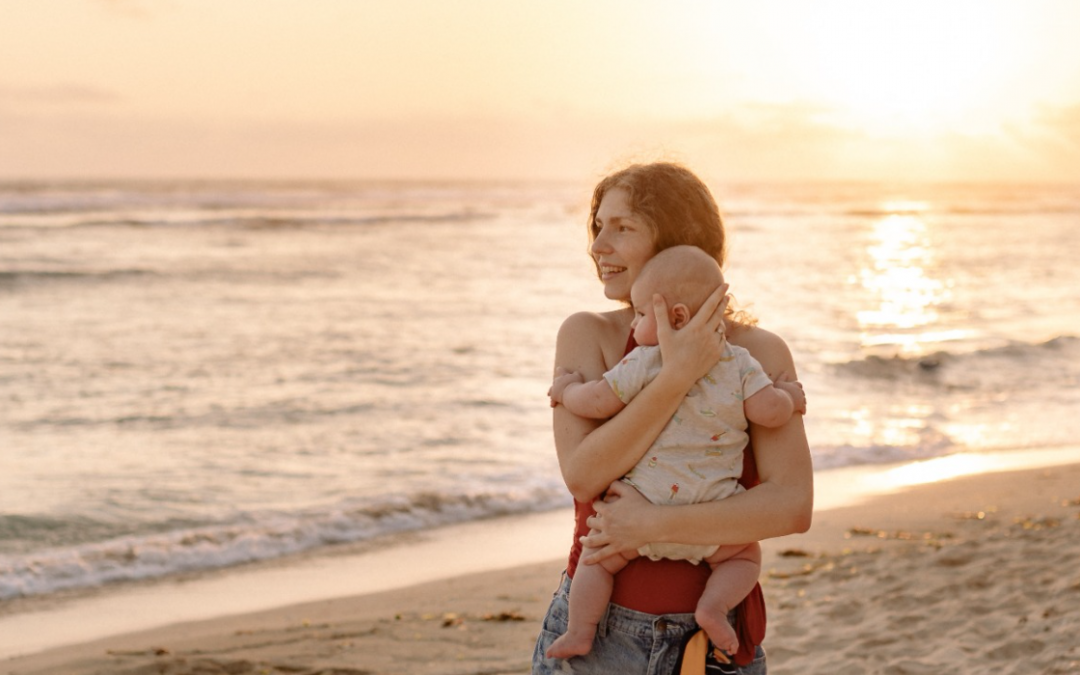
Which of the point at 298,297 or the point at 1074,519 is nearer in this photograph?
the point at 1074,519

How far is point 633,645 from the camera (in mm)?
2471

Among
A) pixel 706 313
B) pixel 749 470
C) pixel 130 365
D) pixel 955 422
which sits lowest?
pixel 955 422

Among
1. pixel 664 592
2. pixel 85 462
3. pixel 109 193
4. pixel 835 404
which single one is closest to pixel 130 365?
pixel 85 462

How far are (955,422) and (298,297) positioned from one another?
43.5ft

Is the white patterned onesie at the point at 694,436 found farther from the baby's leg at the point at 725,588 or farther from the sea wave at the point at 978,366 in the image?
the sea wave at the point at 978,366

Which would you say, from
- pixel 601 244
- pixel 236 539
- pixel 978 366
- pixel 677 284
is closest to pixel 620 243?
pixel 601 244

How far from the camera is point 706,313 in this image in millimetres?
2428

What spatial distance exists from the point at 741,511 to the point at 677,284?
534mm

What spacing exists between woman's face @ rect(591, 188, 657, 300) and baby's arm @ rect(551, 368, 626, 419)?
264 millimetres

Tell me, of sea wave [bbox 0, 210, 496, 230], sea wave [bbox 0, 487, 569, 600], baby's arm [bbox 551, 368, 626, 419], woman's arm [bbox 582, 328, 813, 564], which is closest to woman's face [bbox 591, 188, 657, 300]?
baby's arm [bbox 551, 368, 626, 419]

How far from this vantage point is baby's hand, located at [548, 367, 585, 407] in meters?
2.52

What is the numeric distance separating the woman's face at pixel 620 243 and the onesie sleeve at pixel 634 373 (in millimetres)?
224

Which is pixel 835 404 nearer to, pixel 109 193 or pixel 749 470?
pixel 749 470

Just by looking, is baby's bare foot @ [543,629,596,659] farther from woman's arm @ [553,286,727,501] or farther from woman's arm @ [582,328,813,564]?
woman's arm @ [553,286,727,501]
